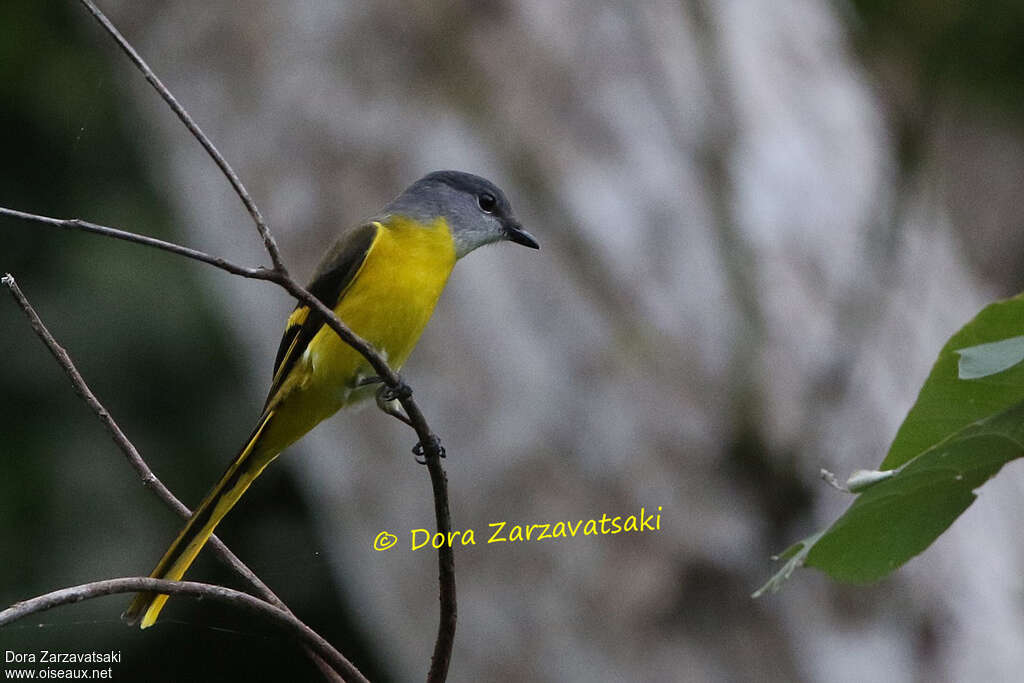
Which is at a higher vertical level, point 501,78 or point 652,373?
point 501,78

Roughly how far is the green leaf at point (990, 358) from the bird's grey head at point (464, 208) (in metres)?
1.73

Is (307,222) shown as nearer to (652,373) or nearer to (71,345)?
(652,373)

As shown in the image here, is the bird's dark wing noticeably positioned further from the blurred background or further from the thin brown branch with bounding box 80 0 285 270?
the thin brown branch with bounding box 80 0 285 270

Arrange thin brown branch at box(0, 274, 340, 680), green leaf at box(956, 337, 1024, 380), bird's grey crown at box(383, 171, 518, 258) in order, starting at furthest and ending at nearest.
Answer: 1. bird's grey crown at box(383, 171, 518, 258)
2. thin brown branch at box(0, 274, 340, 680)
3. green leaf at box(956, 337, 1024, 380)

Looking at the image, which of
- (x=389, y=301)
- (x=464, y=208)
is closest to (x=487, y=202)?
(x=464, y=208)

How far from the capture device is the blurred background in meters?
3.59

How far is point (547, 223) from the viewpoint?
3.97 meters

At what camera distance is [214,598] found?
1132 millimetres

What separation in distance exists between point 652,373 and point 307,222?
141cm

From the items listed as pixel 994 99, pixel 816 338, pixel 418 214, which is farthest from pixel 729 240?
pixel 994 99

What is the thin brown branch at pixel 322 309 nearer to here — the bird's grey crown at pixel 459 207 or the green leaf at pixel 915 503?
the green leaf at pixel 915 503

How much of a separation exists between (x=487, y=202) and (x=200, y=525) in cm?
114

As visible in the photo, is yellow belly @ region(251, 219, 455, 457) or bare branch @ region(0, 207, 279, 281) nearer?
bare branch @ region(0, 207, 279, 281)

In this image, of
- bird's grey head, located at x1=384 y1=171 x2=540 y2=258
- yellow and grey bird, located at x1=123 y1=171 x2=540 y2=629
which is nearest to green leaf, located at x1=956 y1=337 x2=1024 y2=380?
yellow and grey bird, located at x1=123 y1=171 x2=540 y2=629
